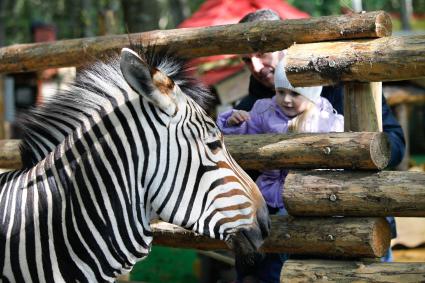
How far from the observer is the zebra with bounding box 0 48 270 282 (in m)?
3.46

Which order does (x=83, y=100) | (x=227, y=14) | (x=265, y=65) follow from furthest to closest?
(x=227, y=14)
(x=265, y=65)
(x=83, y=100)

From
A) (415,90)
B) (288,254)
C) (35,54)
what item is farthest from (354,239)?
(415,90)

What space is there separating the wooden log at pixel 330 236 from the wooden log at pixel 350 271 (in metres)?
0.07

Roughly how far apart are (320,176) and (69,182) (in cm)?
141

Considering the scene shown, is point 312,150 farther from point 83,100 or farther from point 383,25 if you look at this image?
point 83,100

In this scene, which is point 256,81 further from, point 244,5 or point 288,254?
point 244,5

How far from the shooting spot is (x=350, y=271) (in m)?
4.06

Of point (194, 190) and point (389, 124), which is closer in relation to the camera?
point (194, 190)

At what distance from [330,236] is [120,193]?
4.15ft

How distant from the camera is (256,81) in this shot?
5359 mm

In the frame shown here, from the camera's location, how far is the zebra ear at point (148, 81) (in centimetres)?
333

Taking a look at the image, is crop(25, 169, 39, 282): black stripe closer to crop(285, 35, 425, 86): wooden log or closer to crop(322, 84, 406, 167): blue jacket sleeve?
crop(285, 35, 425, 86): wooden log

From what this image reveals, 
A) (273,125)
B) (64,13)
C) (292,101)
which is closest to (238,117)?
(273,125)

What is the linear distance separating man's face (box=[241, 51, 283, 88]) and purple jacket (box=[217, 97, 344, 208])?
37 centimetres
